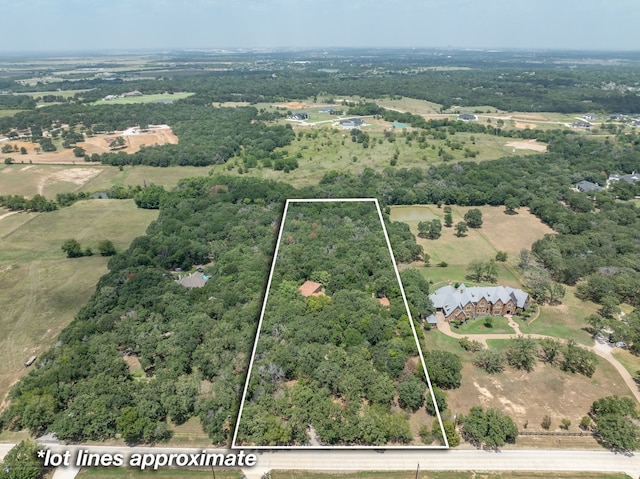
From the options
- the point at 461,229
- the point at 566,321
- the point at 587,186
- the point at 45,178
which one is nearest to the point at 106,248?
the point at 45,178

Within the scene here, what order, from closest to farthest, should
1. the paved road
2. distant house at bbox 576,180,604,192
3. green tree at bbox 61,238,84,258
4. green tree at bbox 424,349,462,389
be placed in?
the paved road, green tree at bbox 424,349,462,389, green tree at bbox 61,238,84,258, distant house at bbox 576,180,604,192

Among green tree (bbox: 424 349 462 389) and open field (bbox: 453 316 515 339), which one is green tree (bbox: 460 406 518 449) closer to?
green tree (bbox: 424 349 462 389)

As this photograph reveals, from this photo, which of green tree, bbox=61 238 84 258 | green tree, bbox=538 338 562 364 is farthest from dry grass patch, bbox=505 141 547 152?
green tree, bbox=61 238 84 258

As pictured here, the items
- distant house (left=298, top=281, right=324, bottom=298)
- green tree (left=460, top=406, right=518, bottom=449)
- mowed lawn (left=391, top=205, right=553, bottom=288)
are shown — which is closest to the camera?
green tree (left=460, top=406, right=518, bottom=449)

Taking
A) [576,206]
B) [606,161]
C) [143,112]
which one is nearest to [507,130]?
[606,161]

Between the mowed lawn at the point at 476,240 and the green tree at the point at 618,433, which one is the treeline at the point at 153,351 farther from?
the green tree at the point at 618,433

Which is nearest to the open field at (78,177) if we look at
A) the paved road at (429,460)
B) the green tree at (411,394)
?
the paved road at (429,460)

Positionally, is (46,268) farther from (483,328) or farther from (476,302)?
(483,328)
